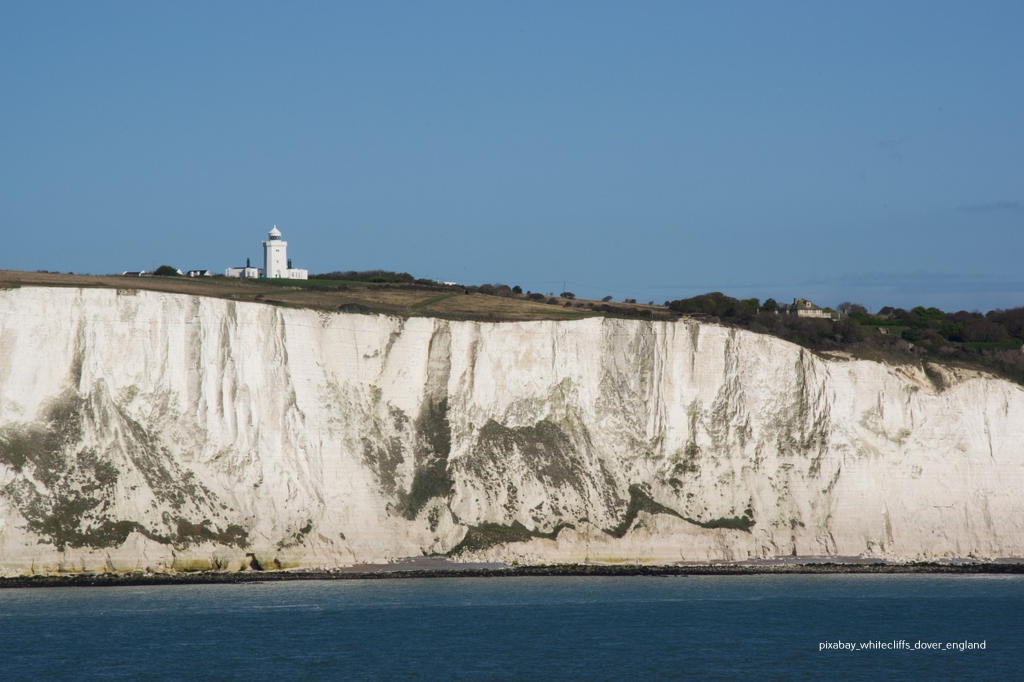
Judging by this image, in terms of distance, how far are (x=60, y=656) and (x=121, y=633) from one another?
11.3ft

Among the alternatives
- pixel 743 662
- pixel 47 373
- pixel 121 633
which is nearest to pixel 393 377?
pixel 47 373

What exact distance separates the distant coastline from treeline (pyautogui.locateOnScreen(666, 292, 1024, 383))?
393 inches

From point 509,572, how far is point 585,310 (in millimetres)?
18225

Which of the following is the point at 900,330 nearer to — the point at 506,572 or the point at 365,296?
the point at 365,296

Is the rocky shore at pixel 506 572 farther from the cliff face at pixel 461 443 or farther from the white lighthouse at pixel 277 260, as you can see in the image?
the white lighthouse at pixel 277 260

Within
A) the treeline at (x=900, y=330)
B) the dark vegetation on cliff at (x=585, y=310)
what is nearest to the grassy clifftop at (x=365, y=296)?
the dark vegetation on cliff at (x=585, y=310)

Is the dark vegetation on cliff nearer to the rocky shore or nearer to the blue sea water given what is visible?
the rocky shore

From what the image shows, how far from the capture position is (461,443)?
57.4 meters

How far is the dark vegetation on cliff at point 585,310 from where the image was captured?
202 feet

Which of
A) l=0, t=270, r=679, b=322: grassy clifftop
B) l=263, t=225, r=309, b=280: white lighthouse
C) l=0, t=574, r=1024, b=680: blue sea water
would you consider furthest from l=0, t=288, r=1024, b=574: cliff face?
l=263, t=225, r=309, b=280: white lighthouse

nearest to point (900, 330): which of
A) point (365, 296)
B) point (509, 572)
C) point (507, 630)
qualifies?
point (365, 296)

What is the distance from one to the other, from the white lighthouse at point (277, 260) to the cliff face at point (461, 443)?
24345mm

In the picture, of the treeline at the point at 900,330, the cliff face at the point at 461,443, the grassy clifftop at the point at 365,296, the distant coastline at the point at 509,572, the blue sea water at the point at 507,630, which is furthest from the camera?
the treeline at the point at 900,330

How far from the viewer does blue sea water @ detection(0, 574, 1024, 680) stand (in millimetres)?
36375
